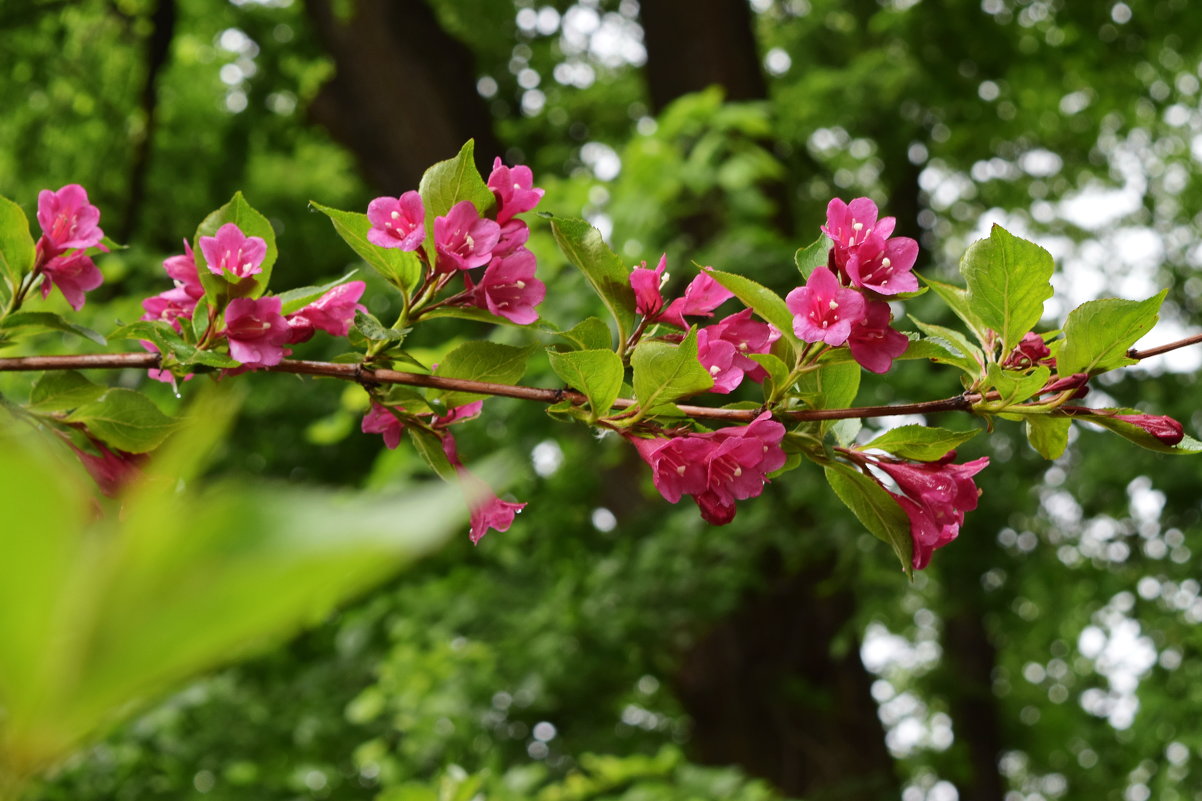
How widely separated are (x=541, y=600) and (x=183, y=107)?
3072 mm

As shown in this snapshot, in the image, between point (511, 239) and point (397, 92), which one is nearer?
point (511, 239)

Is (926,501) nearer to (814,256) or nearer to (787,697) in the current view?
(814,256)

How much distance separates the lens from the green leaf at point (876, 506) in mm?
610

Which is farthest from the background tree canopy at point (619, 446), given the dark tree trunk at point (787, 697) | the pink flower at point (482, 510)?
the pink flower at point (482, 510)

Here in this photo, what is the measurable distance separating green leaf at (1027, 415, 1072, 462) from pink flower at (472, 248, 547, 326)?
0.26 meters

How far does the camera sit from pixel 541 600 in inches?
134

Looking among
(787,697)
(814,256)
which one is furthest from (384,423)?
(787,697)

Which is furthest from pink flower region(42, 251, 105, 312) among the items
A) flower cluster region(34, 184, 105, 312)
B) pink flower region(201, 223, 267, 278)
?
pink flower region(201, 223, 267, 278)

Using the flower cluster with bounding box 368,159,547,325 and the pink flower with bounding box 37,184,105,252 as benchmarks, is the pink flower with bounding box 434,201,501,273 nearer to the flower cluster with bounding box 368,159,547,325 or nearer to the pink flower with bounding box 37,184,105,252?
the flower cluster with bounding box 368,159,547,325

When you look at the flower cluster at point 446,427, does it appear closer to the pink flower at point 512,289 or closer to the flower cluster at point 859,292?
the pink flower at point 512,289

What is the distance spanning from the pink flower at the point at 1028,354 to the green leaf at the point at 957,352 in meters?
0.02

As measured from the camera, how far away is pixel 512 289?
64 centimetres

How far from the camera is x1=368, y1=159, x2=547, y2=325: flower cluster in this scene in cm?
61

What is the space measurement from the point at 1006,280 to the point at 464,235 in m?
0.28
